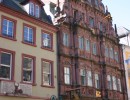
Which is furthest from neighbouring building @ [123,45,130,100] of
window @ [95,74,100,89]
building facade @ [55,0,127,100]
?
window @ [95,74,100,89]

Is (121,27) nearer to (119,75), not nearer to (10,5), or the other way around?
(119,75)

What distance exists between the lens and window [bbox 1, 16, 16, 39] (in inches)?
935

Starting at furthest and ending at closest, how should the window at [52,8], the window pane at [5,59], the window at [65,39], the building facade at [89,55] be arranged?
1. the window at [52,8]
2. the window at [65,39]
3. the building facade at [89,55]
4. the window pane at [5,59]

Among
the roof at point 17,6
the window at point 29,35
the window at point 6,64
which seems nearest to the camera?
the window at point 6,64

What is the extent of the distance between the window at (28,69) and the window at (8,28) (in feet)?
6.96

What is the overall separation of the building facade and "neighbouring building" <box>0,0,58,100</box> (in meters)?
1.37

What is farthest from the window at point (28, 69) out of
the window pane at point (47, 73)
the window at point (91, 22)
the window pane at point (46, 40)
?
the window at point (91, 22)

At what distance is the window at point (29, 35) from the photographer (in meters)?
25.6

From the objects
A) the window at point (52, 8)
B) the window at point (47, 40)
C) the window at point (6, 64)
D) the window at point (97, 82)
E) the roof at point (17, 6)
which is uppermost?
the window at point (52, 8)

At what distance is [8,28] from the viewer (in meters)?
24.2

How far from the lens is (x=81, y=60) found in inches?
1206

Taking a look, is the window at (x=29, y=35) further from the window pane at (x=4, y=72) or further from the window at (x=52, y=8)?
the window at (x=52, y=8)

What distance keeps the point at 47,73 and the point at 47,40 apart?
3375 mm

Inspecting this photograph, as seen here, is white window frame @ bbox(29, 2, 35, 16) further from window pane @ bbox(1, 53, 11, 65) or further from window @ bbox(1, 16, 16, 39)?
window pane @ bbox(1, 53, 11, 65)
